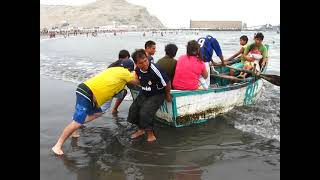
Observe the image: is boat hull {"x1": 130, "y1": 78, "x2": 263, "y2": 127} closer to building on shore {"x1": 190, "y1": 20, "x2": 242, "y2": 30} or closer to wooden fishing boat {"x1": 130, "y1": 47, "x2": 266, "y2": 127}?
wooden fishing boat {"x1": 130, "y1": 47, "x2": 266, "y2": 127}

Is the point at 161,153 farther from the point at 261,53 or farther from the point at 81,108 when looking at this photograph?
the point at 261,53

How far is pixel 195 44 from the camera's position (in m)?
7.09

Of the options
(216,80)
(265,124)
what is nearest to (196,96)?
(265,124)

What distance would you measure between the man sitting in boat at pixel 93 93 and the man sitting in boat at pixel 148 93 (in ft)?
0.83

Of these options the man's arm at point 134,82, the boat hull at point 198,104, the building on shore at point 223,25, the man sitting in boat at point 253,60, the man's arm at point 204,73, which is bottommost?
the boat hull at point 198,104

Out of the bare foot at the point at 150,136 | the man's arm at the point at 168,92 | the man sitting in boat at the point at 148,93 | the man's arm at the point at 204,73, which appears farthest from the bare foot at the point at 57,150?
the man's arm at the point at 204,73

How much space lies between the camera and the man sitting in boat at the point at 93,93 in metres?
5.97

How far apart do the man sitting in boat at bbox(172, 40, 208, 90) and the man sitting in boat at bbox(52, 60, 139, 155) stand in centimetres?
133

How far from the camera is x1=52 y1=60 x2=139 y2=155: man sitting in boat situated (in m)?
5.97

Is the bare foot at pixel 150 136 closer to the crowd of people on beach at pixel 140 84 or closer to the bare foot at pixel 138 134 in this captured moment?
the crowd of people on beach at pixel 140 84

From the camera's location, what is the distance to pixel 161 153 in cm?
612

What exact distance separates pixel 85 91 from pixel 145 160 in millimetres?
1455

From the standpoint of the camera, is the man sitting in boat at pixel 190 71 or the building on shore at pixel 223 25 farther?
the building on shore at pixel 223 25

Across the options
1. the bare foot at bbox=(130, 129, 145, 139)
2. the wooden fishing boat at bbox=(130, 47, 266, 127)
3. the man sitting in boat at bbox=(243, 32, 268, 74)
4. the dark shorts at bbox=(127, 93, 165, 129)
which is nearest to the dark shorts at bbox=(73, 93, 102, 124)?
the dark shorts at bbox=(127, 93, 165, 129)
